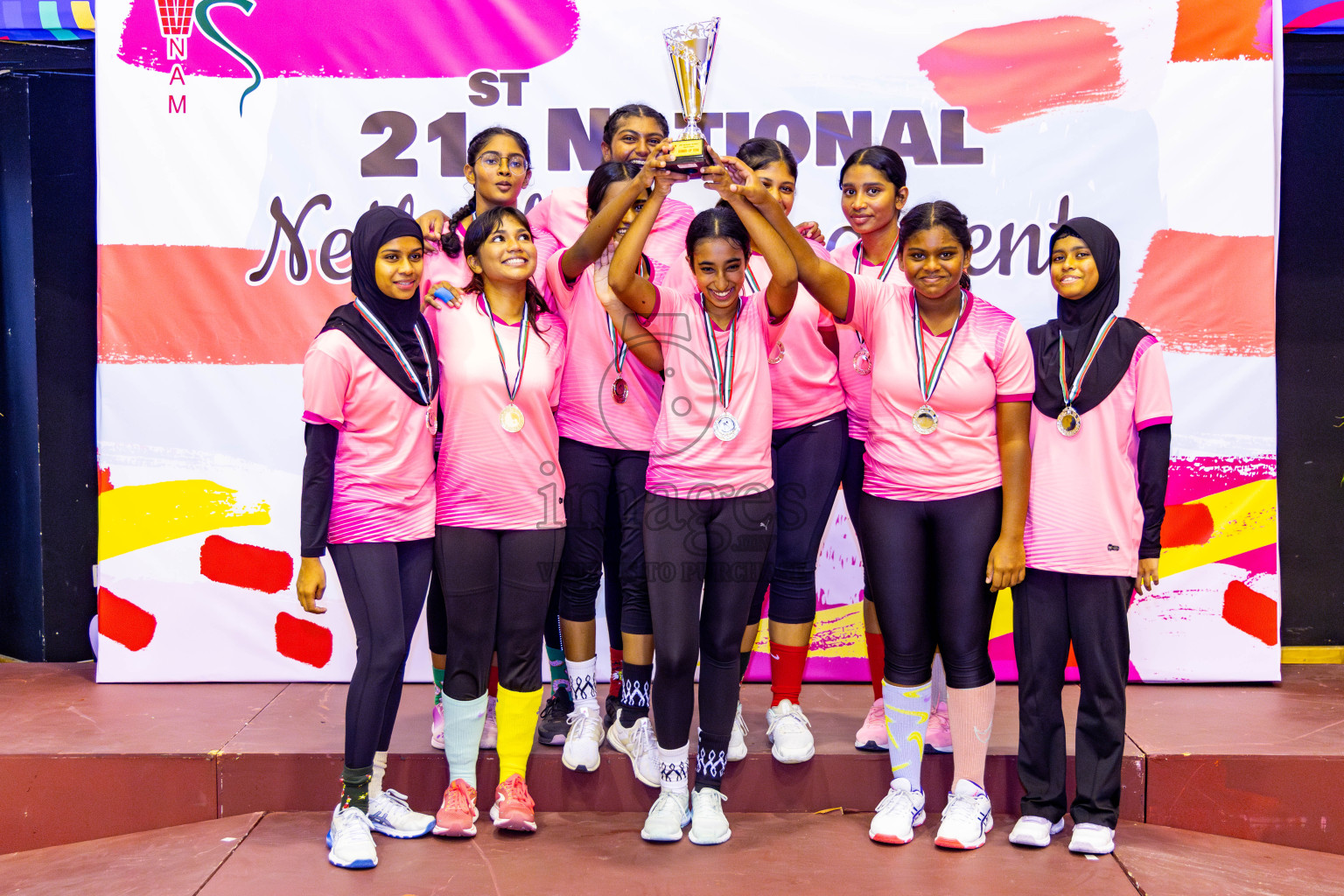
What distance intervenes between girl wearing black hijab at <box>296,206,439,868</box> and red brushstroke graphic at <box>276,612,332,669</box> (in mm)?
1279

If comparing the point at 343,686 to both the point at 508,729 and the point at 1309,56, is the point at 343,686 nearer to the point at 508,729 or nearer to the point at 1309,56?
the point at 508,729

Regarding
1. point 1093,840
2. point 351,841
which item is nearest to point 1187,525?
point 1093,840

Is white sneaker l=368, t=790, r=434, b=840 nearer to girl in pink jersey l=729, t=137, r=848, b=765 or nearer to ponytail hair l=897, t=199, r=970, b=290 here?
girl in pink jersey l=729, t=137, r=848, b=765

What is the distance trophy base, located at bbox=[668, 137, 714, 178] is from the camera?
246 centimetres

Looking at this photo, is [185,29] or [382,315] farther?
[185,29]

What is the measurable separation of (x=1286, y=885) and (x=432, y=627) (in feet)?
7.64

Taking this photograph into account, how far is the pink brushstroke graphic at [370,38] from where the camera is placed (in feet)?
12.4

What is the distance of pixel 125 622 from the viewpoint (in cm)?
385

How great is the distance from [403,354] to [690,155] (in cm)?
86

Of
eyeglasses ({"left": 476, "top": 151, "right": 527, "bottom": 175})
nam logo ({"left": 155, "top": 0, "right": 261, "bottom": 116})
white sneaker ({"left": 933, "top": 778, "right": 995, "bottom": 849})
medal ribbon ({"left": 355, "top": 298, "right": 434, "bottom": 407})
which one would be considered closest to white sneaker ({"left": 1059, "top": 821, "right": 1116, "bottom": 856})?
white sneaker ({"left": 933, "top": 778, "right": 995, "bottom": 849})

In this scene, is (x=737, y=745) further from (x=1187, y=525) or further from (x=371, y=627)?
(x=1187, y=525)

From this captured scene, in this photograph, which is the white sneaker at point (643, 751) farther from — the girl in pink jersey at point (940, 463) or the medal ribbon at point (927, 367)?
the medal ribbon at point (927, 367)

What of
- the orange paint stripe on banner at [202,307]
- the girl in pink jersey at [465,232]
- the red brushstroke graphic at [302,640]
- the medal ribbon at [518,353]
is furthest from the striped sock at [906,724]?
the orange paint stripe on banner at [202,307]

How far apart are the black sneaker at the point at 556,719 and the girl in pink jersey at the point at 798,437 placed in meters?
0.51
